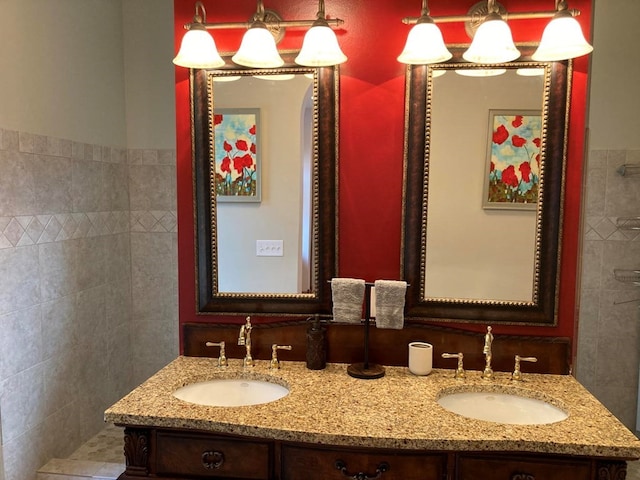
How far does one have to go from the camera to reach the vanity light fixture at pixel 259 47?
5.42ft

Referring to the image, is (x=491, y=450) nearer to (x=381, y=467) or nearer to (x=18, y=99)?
(x=381, y=467)

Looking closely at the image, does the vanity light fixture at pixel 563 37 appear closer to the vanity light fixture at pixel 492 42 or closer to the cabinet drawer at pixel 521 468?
the vanity light fixture at pixel 492 42

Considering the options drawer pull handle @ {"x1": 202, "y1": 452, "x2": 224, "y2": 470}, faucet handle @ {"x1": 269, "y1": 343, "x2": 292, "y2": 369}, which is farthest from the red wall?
drawer pull handle @ {"x1": 202, "y1": 452, "x2": 224, "y2": 470}

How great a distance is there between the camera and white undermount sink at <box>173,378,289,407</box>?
1.70 meters

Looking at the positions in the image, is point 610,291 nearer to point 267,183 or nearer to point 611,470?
point 611,470

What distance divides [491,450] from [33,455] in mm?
1887

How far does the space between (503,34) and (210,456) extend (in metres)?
1.58

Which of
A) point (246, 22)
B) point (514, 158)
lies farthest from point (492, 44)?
point (246, 22)

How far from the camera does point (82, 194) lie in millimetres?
2387

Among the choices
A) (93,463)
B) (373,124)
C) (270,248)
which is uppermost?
(373,124)

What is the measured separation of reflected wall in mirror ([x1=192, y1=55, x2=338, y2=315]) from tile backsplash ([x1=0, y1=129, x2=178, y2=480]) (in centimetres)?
75

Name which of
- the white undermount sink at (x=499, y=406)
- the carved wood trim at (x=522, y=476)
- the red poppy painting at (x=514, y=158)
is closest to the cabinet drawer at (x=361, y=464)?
the carved wood trim at (x=522, y=476)

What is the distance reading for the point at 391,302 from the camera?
1.74m

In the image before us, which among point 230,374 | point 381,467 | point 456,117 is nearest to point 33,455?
point 230,374
